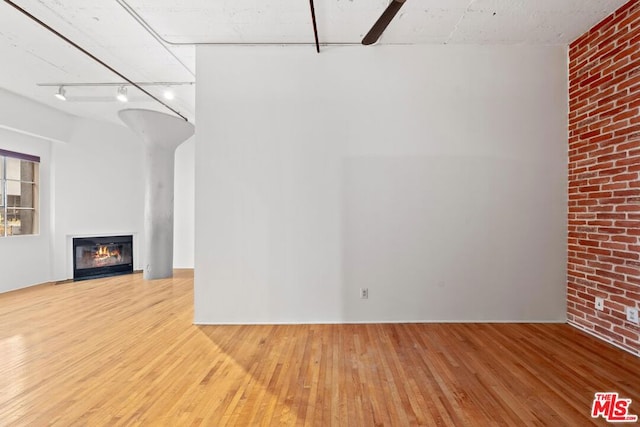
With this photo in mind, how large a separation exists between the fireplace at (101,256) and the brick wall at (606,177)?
7.31m

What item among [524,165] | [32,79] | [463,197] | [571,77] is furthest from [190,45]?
[571,77]

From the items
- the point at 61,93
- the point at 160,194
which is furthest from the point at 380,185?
the point at 61,93

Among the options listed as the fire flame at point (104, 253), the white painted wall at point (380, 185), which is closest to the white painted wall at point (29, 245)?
the fire flame at point (104, 253)

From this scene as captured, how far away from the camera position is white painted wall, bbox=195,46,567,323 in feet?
11.1

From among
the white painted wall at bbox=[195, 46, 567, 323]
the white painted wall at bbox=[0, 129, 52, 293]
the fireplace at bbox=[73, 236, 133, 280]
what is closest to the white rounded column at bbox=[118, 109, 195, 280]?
the fireplace at bbox=[73, 236, 133, 280]

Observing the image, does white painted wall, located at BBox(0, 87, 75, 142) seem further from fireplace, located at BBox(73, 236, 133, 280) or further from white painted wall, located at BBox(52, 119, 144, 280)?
fireplace, located at BBox(73, 236, 133, 280)

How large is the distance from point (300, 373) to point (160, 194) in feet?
15.4

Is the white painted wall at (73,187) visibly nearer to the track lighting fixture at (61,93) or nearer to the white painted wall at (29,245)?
the white painted wall at (29,245)

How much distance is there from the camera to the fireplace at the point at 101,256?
5.81 meters

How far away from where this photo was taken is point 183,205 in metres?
6.76

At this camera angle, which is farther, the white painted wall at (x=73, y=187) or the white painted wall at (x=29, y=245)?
the white painted wall at (x=73, y=187)

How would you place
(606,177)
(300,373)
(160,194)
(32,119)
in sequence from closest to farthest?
(300,373) < (606,177) < (32,119) < (160,194)

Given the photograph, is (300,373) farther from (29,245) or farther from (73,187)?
(73,187)

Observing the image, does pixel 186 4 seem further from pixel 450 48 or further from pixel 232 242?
pixel 450 48
